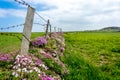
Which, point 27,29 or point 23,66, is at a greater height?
point 27,29

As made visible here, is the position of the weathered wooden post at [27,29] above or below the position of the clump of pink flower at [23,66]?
above

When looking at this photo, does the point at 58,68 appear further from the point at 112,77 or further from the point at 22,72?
the point at 112,77

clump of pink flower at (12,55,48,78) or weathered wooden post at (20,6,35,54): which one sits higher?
weathered wooden post at (20,6,35,54)

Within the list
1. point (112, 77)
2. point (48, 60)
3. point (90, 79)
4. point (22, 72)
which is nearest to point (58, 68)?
point (48, 60)

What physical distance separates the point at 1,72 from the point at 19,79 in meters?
0.66

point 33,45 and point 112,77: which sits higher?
point 33,45

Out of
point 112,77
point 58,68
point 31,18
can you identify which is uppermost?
point 31,18

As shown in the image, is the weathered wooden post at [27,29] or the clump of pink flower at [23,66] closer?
the clump of pink flower at [23,66]

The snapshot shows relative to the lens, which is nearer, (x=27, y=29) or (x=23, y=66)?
(x=23, y=66)

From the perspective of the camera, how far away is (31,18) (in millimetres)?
8508

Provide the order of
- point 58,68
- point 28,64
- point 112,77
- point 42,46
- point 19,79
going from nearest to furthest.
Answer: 1. point 19,79
2. point 28,64
3. point 58,68
4. point 112,77
5. point 42,46

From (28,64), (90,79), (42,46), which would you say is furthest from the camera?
(42,46)

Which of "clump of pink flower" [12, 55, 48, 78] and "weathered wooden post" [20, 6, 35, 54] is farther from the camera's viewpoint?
"weathered wooden post" [20, 6, 35, 54]

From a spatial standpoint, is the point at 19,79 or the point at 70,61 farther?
the point at 70,61
